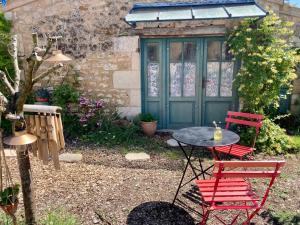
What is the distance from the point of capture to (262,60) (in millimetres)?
5250

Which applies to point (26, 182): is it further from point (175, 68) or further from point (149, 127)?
point (175, 68)

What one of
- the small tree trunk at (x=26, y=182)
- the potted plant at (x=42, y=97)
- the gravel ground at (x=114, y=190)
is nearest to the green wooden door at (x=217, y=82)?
the gravel ground at (x=114, y=190)

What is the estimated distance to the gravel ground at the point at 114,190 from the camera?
3.35 m

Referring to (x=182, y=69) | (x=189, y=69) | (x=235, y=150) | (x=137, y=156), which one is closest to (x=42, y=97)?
(x=137, y=156)

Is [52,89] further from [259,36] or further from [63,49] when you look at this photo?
[259,36]

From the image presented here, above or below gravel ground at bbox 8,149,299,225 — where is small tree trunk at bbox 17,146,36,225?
above

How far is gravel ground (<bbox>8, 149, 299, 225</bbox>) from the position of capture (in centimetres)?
335

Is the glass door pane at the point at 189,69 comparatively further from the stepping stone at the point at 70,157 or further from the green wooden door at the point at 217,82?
the stepping stone at the point at 70,157

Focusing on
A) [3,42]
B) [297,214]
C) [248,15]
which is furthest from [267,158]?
[3,42]

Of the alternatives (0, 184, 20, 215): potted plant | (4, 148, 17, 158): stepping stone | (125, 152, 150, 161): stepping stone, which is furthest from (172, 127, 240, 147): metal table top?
(4, 148, 17, 158): stepping stone

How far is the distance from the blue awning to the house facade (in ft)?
0.94

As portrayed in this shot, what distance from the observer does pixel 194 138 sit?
3711mm

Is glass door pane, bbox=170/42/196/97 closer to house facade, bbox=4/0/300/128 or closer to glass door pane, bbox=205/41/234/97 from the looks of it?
house facade, bbox=4/0/300/128

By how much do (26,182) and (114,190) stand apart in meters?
1.47
